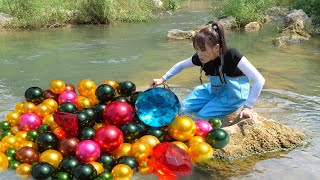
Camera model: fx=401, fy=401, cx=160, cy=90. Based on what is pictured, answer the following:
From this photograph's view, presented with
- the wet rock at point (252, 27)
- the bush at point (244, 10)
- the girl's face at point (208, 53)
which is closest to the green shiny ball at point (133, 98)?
the girl's face at point (208, 53)

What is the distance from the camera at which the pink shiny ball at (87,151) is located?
10.5 ft

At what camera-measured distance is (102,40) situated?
11961 millimetres

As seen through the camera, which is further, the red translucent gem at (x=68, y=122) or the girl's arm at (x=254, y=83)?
the girl's arm at (x=254, y=83)

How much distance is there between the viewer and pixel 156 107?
3764 millimetres

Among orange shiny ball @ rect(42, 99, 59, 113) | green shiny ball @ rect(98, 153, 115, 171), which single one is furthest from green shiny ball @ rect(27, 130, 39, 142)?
green shiny ball @ rect(98, 153, 115, 171)

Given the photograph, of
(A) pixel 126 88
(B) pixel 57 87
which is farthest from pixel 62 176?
(B) pixel 57 87

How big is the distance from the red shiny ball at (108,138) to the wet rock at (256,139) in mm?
957

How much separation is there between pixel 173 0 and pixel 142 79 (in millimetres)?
15388

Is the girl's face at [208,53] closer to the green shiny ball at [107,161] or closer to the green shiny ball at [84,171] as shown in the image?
the green shiny ball at [107,161]

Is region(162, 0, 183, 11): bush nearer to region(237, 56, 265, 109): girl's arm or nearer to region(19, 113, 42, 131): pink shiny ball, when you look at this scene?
region(237, 56, 265, 109): girl's arm

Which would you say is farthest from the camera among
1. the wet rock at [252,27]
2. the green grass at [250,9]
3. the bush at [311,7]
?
the green grass at [250,9]

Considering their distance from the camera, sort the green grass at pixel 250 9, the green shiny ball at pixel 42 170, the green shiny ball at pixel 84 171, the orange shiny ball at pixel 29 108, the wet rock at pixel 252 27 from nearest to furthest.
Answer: the green shiny ball at pixel 84 171 → the green shiny ball at pixel 42 170 → the orange shiny ball at pixel 29 108 → the wet rock at pixel 252 27 → the green grass at pixel 250 9

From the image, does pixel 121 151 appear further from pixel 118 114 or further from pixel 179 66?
pixel 179 66

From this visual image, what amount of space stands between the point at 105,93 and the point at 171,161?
1.17 m
